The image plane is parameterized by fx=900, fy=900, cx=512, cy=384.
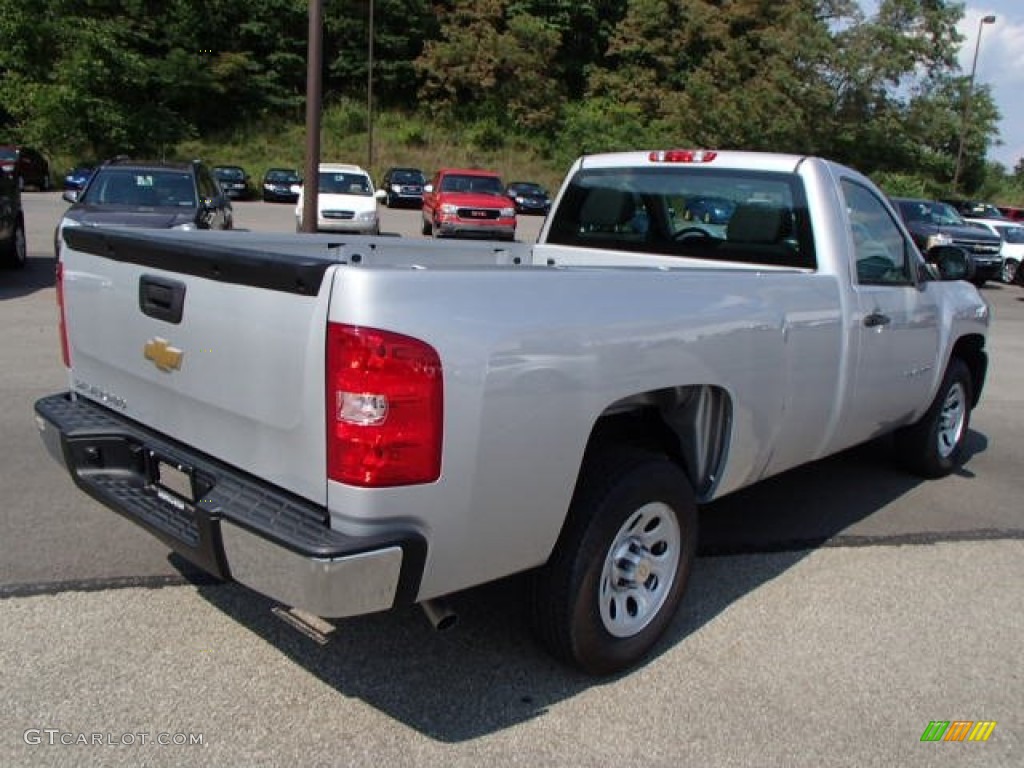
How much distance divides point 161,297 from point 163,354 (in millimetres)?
192

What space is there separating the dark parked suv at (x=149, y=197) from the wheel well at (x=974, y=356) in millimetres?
8610

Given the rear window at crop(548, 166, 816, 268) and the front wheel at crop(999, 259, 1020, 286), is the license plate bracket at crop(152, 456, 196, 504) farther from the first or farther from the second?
the front wheel at crop(999, 259, 1020, 286)

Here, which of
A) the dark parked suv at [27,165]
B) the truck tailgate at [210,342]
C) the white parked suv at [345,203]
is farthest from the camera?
the dark parked suv at [27,165]

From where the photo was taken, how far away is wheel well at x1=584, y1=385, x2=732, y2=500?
3451 mm

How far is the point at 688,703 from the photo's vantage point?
10.4ft

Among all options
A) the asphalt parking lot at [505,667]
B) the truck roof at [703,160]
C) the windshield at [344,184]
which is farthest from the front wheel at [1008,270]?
the truck roof at [703,160]

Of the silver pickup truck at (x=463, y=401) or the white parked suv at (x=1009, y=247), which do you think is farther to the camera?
the white parked suv at (x=1009, y=247)

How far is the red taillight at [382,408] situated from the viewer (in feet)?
7.87

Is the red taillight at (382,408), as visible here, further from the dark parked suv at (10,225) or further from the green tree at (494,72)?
the green tree at (494,72)

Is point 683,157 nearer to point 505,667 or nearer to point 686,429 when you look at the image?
point 686,429

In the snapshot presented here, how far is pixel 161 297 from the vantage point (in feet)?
9.84

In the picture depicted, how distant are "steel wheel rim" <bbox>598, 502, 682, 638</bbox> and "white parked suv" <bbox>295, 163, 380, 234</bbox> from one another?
1612 centimetres

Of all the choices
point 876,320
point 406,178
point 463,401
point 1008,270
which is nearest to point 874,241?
point 876,320

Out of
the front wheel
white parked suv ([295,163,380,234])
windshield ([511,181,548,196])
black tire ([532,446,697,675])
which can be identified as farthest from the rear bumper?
windshield ([511,181,548,196])
